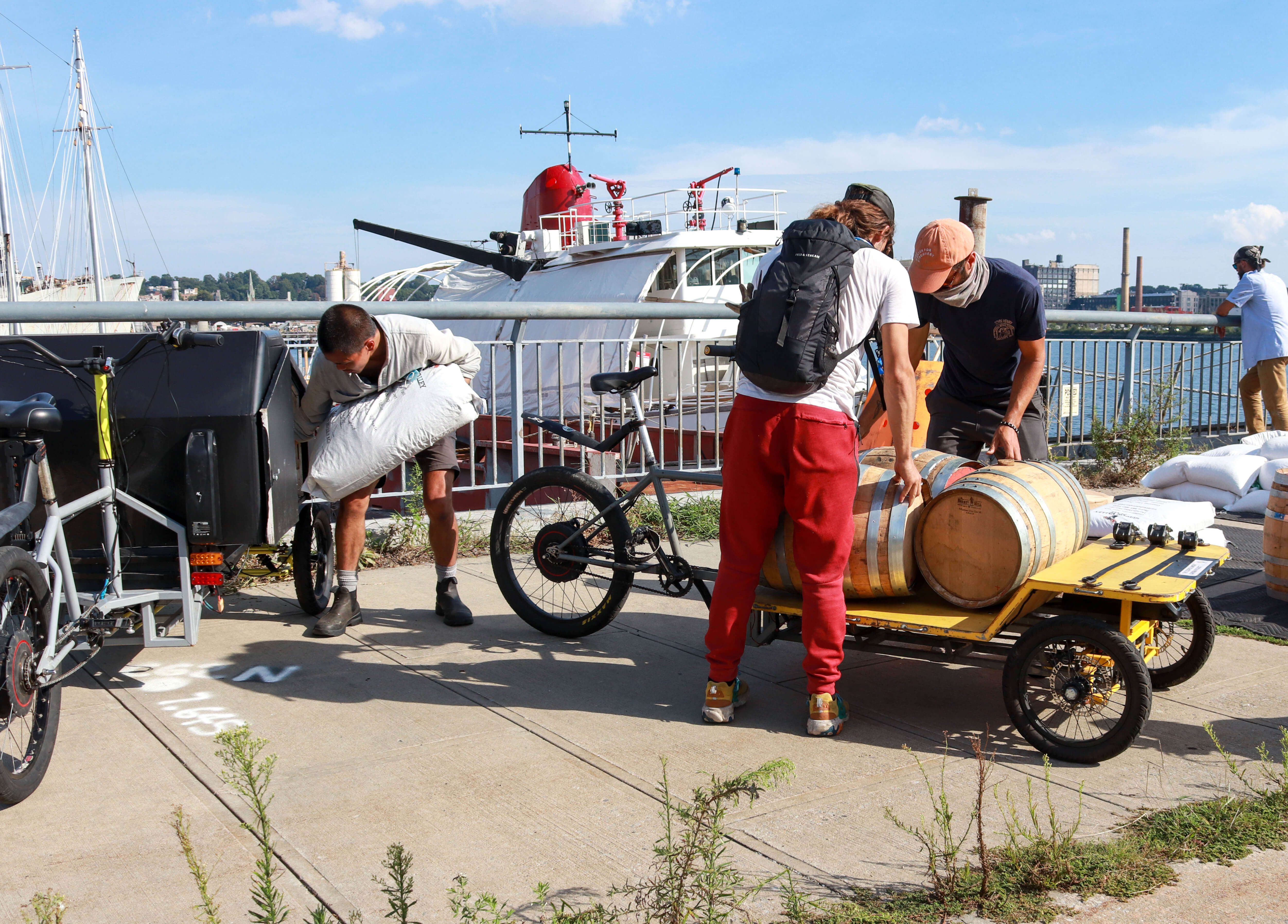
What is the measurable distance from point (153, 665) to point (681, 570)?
2298 mm

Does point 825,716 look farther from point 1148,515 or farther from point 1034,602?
point 1148,515

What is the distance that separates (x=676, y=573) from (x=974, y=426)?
150 centimetres

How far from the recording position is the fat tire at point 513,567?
15.7ft

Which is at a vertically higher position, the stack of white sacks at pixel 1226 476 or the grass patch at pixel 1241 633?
the stack of white sacks at pixel 1226 476

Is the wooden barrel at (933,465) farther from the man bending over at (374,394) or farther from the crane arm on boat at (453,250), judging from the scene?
the crane arm on boat at (453,250)

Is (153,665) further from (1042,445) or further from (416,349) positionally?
(1042,445)

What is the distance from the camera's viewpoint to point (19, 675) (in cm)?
323

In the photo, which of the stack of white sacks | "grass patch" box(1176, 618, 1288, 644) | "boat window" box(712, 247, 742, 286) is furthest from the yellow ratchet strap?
"boat window" box(712, 247, 742, 286)

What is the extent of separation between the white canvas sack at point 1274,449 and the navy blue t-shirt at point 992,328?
467 cm

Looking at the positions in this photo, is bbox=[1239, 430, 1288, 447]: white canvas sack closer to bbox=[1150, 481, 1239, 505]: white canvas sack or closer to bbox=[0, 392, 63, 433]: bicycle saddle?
bbox=[1150, 481, 1239, 505]: white canvas sack

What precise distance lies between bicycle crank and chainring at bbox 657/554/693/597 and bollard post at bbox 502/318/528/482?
2.63 m

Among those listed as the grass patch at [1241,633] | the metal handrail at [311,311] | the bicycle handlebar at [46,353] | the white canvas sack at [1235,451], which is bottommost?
the grass patch at [1241,633]

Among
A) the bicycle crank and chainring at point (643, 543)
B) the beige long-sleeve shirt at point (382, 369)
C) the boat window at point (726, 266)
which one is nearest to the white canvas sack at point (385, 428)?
the beige long-sleeve shirt at point (382, 369)

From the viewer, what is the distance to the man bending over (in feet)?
16.2
